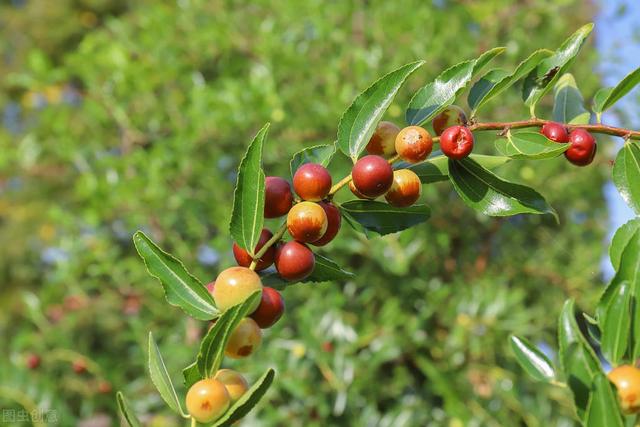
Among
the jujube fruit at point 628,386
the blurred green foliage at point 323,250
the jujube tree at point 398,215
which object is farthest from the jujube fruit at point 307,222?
the blurred green foliage at point 323,250

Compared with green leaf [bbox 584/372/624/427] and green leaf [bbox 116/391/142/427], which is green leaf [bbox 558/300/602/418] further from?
green leaf [bbox 116/391/142/427]

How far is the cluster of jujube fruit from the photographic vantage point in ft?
2.57

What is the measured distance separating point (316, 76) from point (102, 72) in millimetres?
1052

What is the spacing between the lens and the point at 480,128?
0.80 metres

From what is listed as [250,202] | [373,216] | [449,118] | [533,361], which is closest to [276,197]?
[250,202]

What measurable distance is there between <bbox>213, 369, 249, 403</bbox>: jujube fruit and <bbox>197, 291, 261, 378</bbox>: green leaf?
0.05 feet

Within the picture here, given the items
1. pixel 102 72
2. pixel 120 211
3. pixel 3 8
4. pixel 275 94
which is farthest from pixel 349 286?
pixel 3 8

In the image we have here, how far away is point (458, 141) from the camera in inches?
30.2

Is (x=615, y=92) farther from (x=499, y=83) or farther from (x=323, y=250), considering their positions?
(x=323, y=250)

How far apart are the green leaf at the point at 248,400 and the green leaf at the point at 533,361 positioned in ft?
0.96

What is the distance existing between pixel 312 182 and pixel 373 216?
13cm

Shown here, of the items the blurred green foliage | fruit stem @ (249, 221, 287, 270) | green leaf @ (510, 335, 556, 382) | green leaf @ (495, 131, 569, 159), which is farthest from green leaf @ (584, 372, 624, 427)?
the blurred green foliage

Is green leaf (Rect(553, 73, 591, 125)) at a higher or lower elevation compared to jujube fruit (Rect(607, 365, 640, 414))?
higher

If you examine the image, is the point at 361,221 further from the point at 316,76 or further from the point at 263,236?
the point at 316,76
